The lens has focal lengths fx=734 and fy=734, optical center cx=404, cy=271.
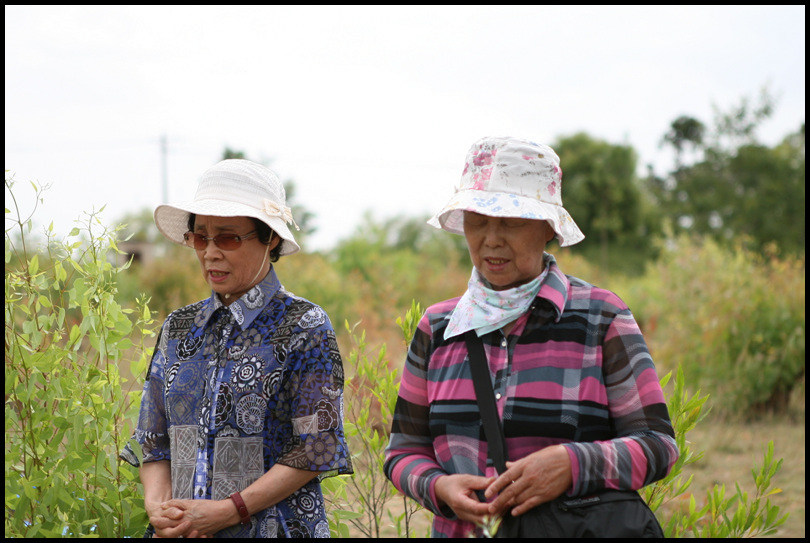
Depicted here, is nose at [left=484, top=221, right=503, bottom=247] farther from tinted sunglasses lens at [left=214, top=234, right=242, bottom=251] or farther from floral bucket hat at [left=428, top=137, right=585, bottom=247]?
tinted sunglasses lens at [left=214, top=234, right=242, bottom=251]

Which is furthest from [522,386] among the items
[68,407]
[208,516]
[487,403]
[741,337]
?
[741,337]

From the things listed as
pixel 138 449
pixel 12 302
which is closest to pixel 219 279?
pixel 138 449

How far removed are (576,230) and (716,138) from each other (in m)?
28.0

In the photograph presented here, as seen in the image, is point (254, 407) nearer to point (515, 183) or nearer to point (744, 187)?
point (515, 183)

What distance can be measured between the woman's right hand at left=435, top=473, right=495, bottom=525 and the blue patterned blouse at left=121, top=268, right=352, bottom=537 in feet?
1.20

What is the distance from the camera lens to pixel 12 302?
254cm

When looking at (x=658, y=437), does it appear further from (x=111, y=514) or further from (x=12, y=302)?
(x=12, y=302)

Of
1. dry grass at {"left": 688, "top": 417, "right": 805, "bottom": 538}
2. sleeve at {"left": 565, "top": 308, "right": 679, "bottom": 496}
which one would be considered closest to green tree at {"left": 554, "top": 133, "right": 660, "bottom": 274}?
dry grass at {"left": 688, "top": 417, "right": 805, "bottom": 538}

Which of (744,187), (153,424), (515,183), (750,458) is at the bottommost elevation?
(750,458)

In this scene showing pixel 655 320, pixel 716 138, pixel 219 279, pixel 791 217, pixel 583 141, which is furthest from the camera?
pixel 583 141

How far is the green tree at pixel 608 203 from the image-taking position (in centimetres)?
3014

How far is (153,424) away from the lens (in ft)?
7.61

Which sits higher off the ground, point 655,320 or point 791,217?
point 791,217

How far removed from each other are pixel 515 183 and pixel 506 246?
176 millimetres
